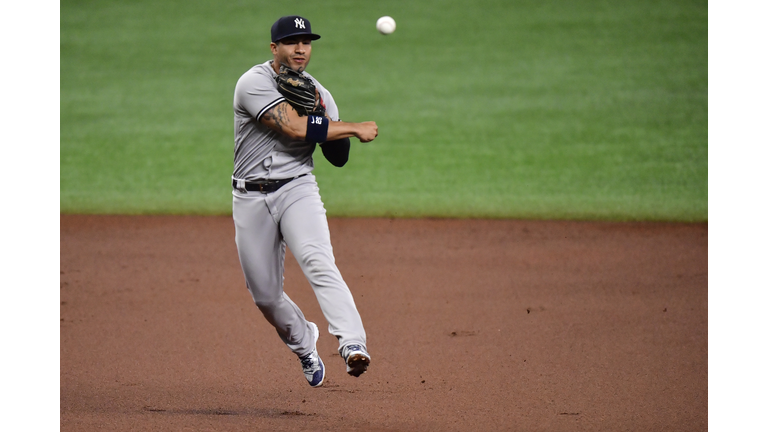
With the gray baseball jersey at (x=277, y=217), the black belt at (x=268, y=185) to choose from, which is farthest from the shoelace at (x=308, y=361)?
the black belt at (x=268, y=185)

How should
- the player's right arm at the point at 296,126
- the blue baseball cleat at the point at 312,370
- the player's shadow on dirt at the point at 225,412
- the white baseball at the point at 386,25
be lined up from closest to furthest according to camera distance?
1. the player's right arm at the point at 296,126
2. the player's shadow on dirt at the point at 225,412
3. the blue baseball cleat at the point at 312,370
4. the white baseball at the point at 386,25

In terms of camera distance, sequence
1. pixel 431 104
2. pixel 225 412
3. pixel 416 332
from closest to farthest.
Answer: pixel 225 412 → pixel 416 332 → pixel 431 104

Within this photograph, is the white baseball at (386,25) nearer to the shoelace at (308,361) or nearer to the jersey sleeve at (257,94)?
the jersey sleeve at (257,94)

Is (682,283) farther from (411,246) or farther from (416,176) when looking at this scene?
(416,176)

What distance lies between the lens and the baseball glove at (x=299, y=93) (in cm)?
386

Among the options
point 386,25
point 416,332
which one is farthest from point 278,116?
point 386,25

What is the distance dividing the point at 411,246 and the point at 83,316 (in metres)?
3.63

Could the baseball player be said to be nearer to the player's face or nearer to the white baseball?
the player's face

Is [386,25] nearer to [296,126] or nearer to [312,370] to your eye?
[296,126]

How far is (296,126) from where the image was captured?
378 cm

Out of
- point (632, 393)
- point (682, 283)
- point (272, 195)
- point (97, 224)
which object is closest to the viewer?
point (272, 195)

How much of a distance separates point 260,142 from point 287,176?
23cm

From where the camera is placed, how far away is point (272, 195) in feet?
12.9

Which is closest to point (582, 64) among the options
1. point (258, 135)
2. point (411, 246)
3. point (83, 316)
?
point (411, 246)
